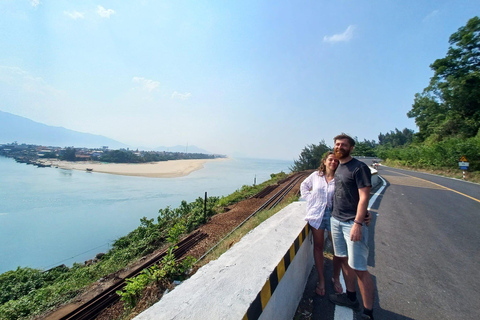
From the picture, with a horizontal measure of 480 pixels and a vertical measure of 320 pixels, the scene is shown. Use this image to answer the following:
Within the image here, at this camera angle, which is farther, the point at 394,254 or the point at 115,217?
the point at 115,217

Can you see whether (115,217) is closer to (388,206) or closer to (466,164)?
(388,206)

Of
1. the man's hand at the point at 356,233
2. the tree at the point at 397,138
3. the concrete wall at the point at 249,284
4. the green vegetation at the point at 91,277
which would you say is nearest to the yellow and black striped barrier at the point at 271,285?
the concrete wall at the point at 249,284

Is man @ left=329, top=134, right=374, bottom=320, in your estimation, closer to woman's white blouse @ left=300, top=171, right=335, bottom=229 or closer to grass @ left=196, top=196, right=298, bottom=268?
woman's white blouse @ left=300, top=171, right=335, bottom=229

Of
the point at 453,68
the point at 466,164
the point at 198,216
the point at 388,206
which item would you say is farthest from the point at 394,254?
the point at 453,68

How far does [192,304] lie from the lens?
1294 mm

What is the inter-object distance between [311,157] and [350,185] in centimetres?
3529

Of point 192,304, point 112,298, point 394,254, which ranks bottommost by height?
point 112,298

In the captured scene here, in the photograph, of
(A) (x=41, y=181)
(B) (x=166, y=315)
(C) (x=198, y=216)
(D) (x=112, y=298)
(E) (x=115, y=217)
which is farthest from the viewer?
(A) (x=41, y=181)

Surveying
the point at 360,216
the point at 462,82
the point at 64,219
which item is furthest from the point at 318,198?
the point at 462,82

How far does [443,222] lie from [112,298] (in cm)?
824

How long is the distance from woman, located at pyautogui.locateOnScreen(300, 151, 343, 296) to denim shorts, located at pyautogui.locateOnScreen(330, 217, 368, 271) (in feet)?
0.55

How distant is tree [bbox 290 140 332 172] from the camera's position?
3478cm

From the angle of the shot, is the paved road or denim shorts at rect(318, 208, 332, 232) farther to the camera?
denim shorts at rect(318, 208, 332, 232)

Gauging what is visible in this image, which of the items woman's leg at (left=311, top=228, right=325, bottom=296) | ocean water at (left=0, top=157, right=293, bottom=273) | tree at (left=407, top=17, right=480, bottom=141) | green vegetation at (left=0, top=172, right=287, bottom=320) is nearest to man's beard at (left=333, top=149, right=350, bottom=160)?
woman's leg at (left=311, top=228, right=325, bottom=296)
